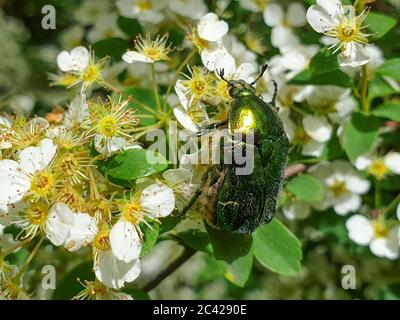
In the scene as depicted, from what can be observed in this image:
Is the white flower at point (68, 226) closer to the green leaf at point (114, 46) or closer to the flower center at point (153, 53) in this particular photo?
the flower center at point (153, 53)

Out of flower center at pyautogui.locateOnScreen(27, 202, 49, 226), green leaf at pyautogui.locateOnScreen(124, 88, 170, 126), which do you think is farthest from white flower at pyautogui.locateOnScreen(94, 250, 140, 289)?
green leaf at pyautogui.locateOnScreen(124, 88, 170, 126)

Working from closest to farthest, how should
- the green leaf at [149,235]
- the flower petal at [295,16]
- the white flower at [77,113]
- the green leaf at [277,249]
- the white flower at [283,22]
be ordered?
the green leaf at [149,235] < the white flower at [77,113] < the green leaf at [277,249] < the white flower at [283,22] < the flower petal at [295,16]

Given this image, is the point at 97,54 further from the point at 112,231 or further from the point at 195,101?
the point at 112,231

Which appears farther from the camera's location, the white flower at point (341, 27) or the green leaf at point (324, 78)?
the green leaf at point (324, 78)

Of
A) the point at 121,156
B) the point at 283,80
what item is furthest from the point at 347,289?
the point at 121,156

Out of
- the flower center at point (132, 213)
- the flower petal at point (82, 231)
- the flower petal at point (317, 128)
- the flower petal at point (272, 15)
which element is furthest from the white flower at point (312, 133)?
the flower petal at point (82, 231)

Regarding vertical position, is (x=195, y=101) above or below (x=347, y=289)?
above
